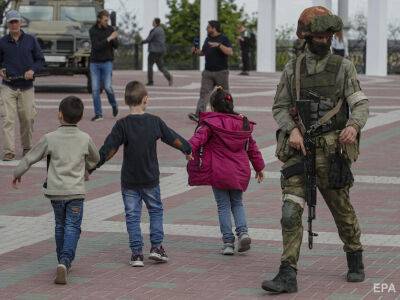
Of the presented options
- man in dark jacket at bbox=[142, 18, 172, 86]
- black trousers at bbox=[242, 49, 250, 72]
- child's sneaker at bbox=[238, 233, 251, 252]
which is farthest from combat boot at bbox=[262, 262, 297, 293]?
black trousers at bbox=[242, 49, 250, 72]

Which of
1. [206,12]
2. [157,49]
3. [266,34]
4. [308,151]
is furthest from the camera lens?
[266,34]

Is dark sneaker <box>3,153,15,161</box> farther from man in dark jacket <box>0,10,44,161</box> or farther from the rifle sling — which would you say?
the rifle sling

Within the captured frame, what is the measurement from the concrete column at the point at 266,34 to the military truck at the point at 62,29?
53.2 ft

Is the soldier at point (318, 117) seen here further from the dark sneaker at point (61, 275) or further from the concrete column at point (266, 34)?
the concrete column at point (266, 34)

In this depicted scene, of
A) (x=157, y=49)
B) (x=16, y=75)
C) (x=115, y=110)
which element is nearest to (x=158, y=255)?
(x=16, y=75)

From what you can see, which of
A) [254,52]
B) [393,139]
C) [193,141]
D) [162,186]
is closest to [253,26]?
[254,52]

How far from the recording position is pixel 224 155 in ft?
29.3

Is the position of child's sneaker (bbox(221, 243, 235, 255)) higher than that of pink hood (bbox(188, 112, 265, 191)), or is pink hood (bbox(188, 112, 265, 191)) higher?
pink hood (bbox(188, 112, 265, 191))

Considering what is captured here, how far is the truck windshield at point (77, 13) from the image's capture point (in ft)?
97.9

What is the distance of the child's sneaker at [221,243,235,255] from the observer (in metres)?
8.91

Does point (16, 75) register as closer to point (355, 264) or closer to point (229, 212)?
point (229, 212)

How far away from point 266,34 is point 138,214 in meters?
38.0

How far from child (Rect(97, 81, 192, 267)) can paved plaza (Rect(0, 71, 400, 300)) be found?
0.62 feet

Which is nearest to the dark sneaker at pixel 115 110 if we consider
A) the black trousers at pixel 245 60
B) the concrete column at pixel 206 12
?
the black trousers at pixel 245 60
